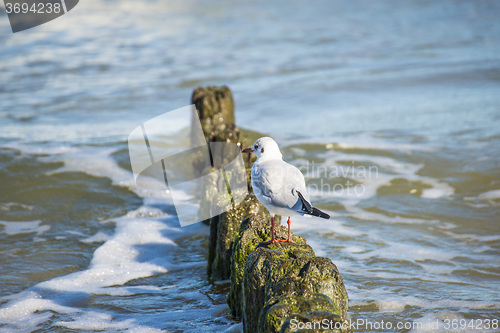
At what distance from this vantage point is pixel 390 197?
6.52 metres

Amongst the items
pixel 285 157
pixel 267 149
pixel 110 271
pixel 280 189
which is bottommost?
pixel 110 271

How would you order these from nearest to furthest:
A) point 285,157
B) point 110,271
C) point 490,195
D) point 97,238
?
point 110,271 → point 97,238 → point 490,195 → point 285,157

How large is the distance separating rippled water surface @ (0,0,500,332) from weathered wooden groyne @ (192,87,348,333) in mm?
424

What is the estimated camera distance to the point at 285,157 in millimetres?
7992

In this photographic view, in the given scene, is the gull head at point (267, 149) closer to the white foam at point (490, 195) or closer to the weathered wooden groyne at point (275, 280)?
the weathered wooden groyne at point (275, 280)

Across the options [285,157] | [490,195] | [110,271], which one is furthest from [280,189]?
[285,157]

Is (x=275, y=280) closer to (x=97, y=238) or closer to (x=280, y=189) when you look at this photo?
(x=280, y=189)

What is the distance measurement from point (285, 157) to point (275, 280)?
16.7 feet

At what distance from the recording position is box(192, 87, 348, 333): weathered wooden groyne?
2.70 metres

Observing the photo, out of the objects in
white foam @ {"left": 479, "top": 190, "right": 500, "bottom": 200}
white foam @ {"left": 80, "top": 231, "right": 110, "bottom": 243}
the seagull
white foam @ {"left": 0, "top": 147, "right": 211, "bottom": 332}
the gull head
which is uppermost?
the gull head

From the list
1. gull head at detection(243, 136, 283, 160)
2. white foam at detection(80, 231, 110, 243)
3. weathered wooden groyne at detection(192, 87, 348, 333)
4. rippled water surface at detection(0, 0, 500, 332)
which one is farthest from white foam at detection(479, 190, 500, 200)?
white foam at detection(80, 231, 110, 243)

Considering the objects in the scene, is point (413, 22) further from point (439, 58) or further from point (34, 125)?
point (34, 125)

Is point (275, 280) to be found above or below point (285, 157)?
above

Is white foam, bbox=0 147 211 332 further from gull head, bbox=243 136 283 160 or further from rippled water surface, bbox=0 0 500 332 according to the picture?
gull head, bbox=243 136 283 160
